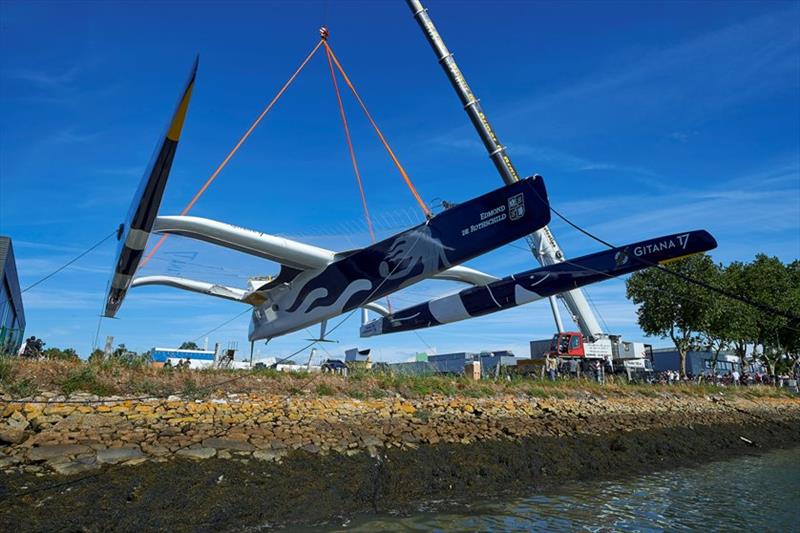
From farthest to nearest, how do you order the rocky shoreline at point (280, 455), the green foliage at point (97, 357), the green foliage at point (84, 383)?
1. the green foliage at point (97, 357)
2. the green foliage at point (84, 383)
3. the rocky shoreline at point (280, 455)

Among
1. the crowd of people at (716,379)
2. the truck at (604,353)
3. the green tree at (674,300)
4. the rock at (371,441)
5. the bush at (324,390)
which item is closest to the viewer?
the rock at (371,441)

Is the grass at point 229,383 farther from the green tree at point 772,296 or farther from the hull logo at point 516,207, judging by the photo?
the green tree at point 772,296

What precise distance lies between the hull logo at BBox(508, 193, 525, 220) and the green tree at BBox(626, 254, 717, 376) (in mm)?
23633

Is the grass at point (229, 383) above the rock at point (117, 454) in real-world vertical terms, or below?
above

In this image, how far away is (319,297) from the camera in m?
14.5

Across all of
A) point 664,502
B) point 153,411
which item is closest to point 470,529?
point 664,502

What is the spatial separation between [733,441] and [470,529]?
42.1 feet

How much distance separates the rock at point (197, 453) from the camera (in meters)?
7.27

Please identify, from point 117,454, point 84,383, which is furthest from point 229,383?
point 117,454

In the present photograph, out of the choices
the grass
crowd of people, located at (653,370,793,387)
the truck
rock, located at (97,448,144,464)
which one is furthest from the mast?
rock, located at (97,448,144,464)

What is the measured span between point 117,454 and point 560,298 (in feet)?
64.5

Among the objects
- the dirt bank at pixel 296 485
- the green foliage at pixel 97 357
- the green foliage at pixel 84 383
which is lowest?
the dirt bank at pixel 296 485

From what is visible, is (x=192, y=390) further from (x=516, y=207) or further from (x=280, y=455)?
(x=516, y=207)

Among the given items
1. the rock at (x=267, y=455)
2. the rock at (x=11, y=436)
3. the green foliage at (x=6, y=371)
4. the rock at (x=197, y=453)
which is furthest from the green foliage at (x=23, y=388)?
the rock at (x=267, y=455)
